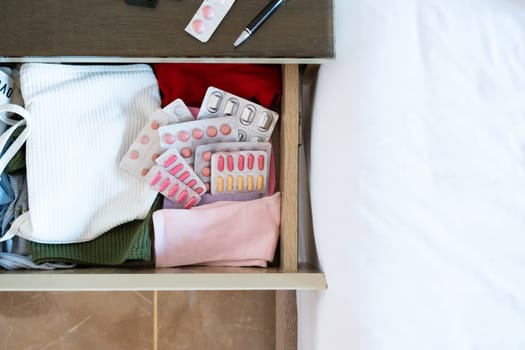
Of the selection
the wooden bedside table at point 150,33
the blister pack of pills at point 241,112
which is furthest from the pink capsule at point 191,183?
the wooden bedside table at point 150,33

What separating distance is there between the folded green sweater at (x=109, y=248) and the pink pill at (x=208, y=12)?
328 mm

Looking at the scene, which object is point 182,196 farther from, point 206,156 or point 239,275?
point 239,275

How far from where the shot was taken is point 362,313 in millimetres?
608

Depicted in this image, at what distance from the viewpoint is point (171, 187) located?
841mm

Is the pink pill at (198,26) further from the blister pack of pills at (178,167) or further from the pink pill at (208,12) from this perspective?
the blister pack of pills at (178,167)

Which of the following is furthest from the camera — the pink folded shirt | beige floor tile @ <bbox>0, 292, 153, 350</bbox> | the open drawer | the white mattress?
beige floor tile @ <bbox>0, 292, 153, 350</bbox>

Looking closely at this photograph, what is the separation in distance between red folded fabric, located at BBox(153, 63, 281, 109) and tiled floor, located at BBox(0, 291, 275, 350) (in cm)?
41

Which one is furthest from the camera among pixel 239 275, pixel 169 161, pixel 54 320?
pixel 54 320

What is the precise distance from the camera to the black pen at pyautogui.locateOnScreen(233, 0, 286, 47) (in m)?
0.67

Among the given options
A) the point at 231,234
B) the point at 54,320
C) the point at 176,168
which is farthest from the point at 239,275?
the point at 54,320

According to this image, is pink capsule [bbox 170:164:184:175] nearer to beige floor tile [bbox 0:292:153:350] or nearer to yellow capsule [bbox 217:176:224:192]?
yellow capsule [bbox 217:176:224:192]

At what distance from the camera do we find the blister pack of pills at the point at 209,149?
856 mm

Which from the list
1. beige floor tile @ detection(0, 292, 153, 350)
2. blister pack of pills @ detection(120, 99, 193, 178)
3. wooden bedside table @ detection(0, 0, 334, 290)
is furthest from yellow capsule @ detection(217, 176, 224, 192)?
beige floor tile @ detection(0, 292, 153, 350)

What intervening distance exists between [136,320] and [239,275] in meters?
0.42
